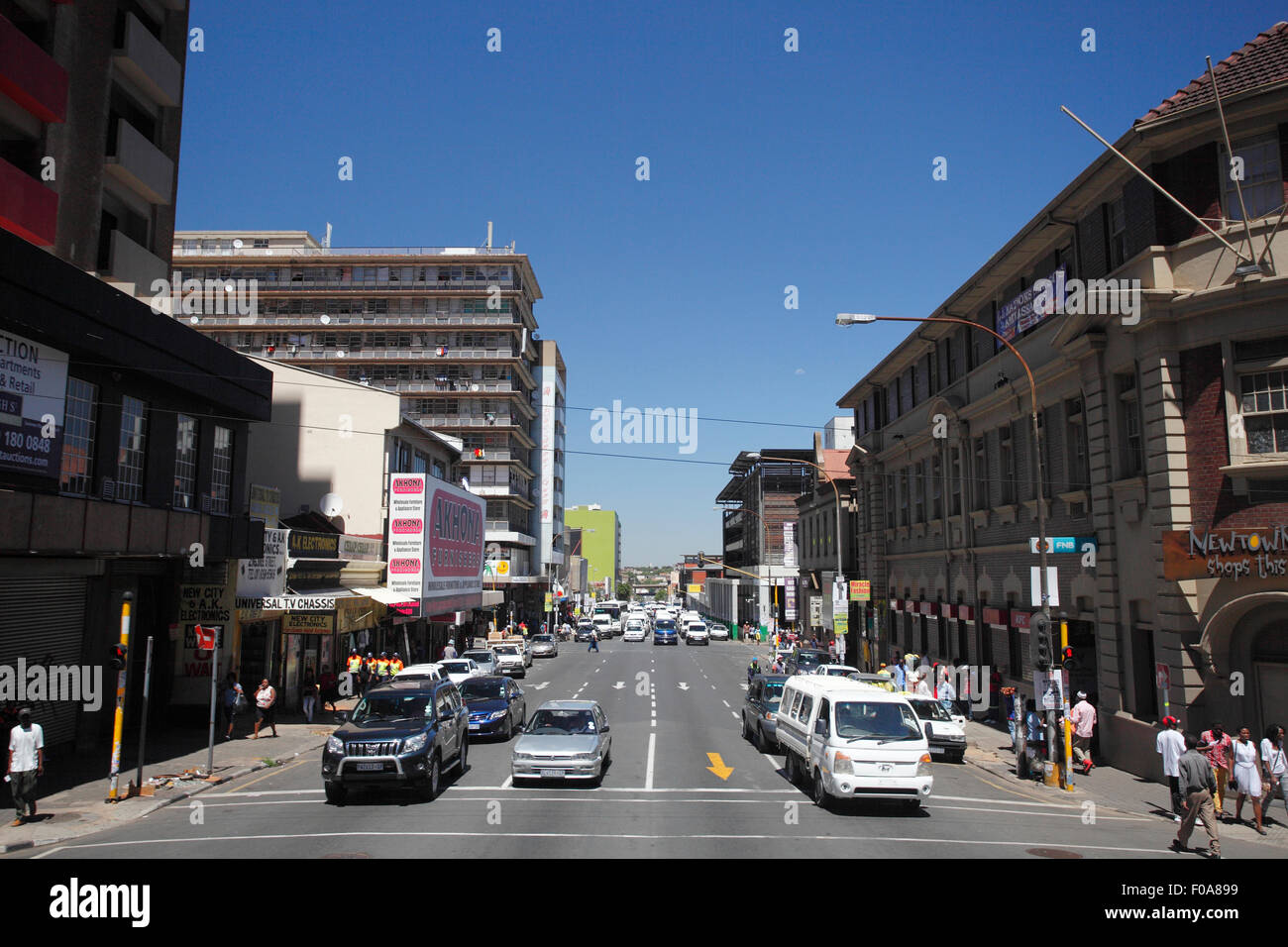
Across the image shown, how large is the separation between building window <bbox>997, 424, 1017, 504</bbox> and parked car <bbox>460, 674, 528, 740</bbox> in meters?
16.9

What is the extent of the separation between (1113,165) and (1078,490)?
7.93m

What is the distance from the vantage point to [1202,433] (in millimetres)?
17656

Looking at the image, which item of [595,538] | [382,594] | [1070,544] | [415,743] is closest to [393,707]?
[415,743]

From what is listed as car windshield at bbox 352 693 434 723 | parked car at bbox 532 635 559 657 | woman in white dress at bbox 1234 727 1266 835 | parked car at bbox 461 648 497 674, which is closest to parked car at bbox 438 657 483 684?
parked car at bbox 461 648 497 674

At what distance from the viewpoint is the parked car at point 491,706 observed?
71.5 feet

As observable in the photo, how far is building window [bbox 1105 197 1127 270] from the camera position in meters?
20.3

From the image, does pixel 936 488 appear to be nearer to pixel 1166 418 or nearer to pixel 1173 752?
pixel 1166 418

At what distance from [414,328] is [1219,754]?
64775 millimetres

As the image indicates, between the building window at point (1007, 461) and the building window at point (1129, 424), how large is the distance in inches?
305

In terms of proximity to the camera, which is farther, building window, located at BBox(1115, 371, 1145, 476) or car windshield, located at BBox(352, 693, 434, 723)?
building window, located at BBox(1115, 371, 1145, 476)

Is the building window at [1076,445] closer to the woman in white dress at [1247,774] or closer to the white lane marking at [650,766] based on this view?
the woman in white dress at [1247,774]

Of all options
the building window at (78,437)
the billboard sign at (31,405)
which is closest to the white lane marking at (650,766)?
the billboard sign at (31,405)

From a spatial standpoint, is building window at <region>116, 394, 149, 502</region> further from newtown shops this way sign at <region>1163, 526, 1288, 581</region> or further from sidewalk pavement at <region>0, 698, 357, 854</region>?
newtown shops this way sign at <region>1163, 526, 1288, 581</region>
